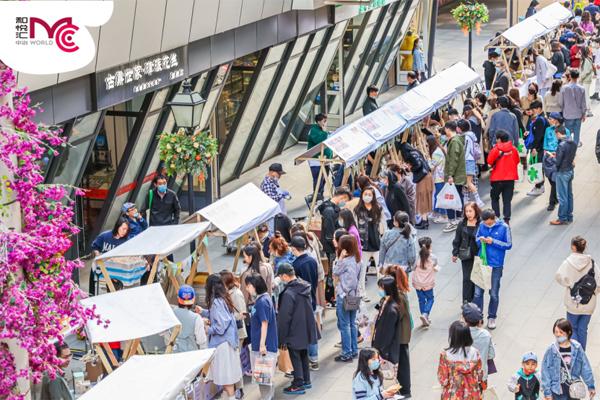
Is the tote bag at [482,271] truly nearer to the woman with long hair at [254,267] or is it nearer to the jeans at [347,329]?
the jeans at [347,329]

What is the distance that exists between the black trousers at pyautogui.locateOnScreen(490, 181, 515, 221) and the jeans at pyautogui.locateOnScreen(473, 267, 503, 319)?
413cm

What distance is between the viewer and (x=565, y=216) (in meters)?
22.5

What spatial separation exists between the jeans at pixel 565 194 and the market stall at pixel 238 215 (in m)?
6.22

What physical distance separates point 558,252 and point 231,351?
25.4 feet

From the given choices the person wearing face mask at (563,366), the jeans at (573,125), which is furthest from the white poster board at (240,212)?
the jeans at (573,125)

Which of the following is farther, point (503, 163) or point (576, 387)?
point (503, 163)

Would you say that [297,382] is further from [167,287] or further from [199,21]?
[199,21]

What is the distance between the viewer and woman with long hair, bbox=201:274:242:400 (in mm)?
14805

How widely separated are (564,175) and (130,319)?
10.2m

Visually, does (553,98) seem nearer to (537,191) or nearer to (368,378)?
(537,191)

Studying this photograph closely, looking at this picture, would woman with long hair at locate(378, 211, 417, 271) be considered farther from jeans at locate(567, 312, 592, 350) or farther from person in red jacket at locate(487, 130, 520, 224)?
person in red jacket at locate(487, 130, 520, 224)

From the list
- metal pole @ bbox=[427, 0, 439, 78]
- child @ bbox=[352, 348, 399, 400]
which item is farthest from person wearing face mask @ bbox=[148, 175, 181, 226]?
metal pole @ bbox=[427, 0, 439, 78]

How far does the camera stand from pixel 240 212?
17.2 metres

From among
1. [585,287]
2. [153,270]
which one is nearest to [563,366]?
[585,287]
